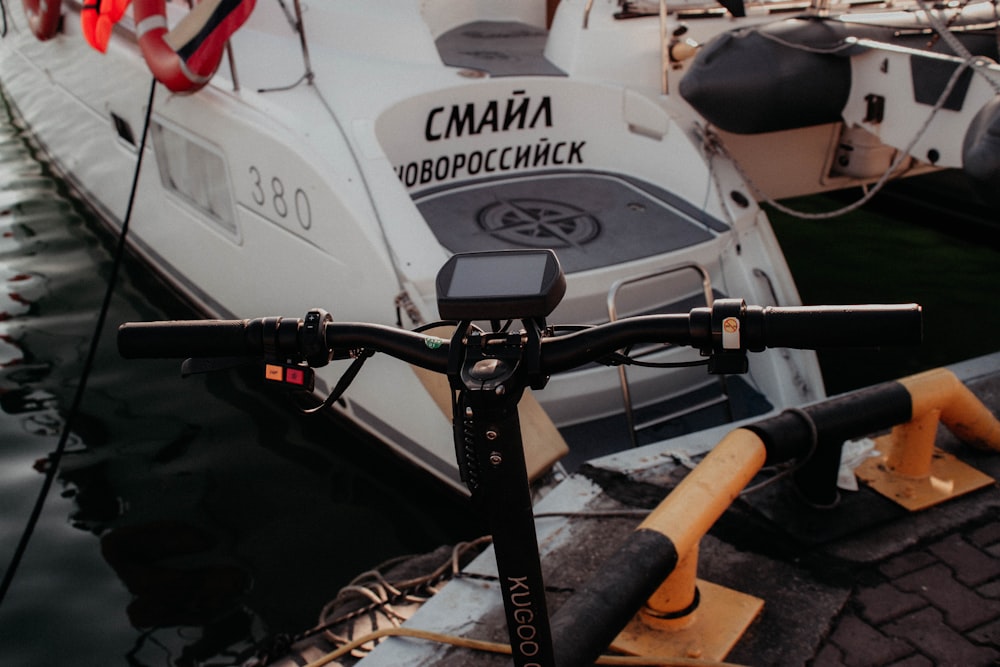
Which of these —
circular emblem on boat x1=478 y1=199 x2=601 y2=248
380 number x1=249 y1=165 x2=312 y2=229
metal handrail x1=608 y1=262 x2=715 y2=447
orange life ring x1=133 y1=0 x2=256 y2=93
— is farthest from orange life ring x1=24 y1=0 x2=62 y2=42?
metal handrail x1=608 y1=262 x2=715 y2=447

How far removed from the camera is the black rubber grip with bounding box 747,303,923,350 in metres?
1.29

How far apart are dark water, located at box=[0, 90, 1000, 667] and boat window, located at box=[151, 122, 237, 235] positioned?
87 cm

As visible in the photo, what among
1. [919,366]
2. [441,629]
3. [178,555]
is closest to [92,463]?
[178,555]

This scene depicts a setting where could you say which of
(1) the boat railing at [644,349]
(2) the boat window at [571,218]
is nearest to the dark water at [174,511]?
(1) the boat railing at [644,349]

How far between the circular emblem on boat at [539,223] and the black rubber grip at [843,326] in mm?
3059

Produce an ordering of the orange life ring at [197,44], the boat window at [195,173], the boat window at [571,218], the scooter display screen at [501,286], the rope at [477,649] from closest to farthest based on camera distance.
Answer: the scooter display screen at [501,286]
the rope at [477,649]
the orange life ring at [197,44]
the boat window at [571,218]
the boat window at [195,173]

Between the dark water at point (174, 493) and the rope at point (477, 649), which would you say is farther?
the dark water at point (174, 493)

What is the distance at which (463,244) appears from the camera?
4441mm

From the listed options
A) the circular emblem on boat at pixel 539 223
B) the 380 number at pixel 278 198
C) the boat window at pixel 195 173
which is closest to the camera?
the 380 number at pixel 278 198

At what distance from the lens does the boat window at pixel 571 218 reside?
4348mm

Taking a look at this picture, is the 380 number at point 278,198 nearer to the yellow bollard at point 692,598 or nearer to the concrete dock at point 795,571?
the concrete dock at point 795,571

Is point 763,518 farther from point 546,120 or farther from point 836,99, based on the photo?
point 546,120

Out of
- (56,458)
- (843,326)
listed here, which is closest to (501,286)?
(843,326)

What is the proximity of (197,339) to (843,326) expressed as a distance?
1.00 metres
